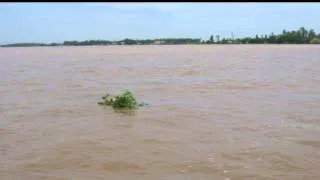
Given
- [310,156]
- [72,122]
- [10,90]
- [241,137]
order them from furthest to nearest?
[10,90], [72,122], [241,137], [310,156]

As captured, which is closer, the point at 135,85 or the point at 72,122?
the point at 72,122

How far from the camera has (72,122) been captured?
11.1m

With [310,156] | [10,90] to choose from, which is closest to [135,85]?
[10,90]

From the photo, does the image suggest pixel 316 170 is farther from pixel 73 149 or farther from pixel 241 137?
pixel 73 149

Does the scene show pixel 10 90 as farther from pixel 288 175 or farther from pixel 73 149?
pixel 288 175

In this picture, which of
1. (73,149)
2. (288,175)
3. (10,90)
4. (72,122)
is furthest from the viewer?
(10,90)

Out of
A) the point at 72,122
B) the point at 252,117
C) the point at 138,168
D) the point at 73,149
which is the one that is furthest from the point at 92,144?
the point at 252,117

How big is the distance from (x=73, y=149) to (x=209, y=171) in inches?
106

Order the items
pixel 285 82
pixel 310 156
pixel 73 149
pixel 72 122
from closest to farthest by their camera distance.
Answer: pixel 310 156 < pixel 73 149 < pixel 72 122 < pixel 285 82

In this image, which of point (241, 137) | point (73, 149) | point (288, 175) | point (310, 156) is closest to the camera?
point (288, 175)

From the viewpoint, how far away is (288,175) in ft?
21.8

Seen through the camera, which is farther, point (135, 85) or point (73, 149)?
point (135, 85)

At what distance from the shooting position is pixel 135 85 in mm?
19750

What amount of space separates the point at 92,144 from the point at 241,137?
290cm
